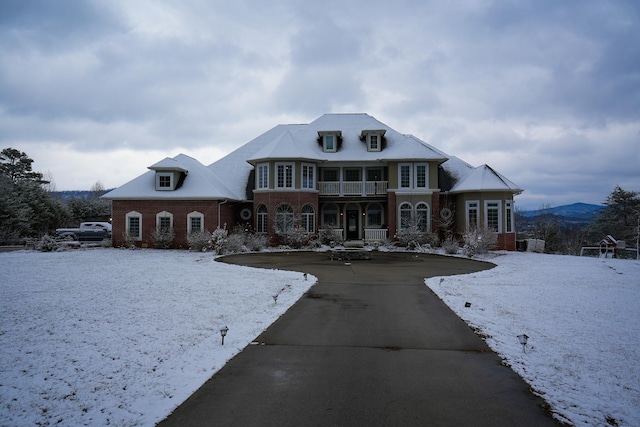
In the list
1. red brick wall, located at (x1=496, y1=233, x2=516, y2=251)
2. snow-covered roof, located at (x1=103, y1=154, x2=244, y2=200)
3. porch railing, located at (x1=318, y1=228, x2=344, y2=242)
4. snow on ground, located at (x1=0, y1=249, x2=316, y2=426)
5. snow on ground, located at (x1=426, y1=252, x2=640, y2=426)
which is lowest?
snow on ground, located at (x1=426, y1=252, x2=640, y2=426)

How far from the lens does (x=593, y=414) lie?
4234mm

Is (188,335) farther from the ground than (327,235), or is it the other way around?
(327,235)

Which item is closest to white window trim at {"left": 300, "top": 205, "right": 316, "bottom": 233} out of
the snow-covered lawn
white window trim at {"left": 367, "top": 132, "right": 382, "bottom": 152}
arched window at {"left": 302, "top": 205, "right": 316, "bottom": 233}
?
arched window at {"left": 302, "top": 205, "right": 316, "bottom": 233}

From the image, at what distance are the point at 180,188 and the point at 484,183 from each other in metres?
20.7

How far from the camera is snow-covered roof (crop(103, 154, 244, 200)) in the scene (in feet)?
85.9

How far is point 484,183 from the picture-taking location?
26.2 meters

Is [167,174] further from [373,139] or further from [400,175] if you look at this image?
[400,175]

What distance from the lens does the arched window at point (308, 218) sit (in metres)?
27.9

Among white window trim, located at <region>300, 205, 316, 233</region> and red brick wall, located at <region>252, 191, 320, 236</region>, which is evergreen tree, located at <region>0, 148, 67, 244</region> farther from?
white window trim, located at <region>300, 205, 316, 233</region>

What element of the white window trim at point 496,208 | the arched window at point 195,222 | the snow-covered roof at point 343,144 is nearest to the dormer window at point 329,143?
the snow-covered roof at point 343,144

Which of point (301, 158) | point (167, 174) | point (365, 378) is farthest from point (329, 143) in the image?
point (365, 378)

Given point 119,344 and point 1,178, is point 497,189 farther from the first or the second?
point 1,178

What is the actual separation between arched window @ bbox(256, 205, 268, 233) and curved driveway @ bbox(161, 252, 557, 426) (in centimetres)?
1936

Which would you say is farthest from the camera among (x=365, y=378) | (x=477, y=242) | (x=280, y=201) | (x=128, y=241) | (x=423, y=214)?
(x=423, y=214)
